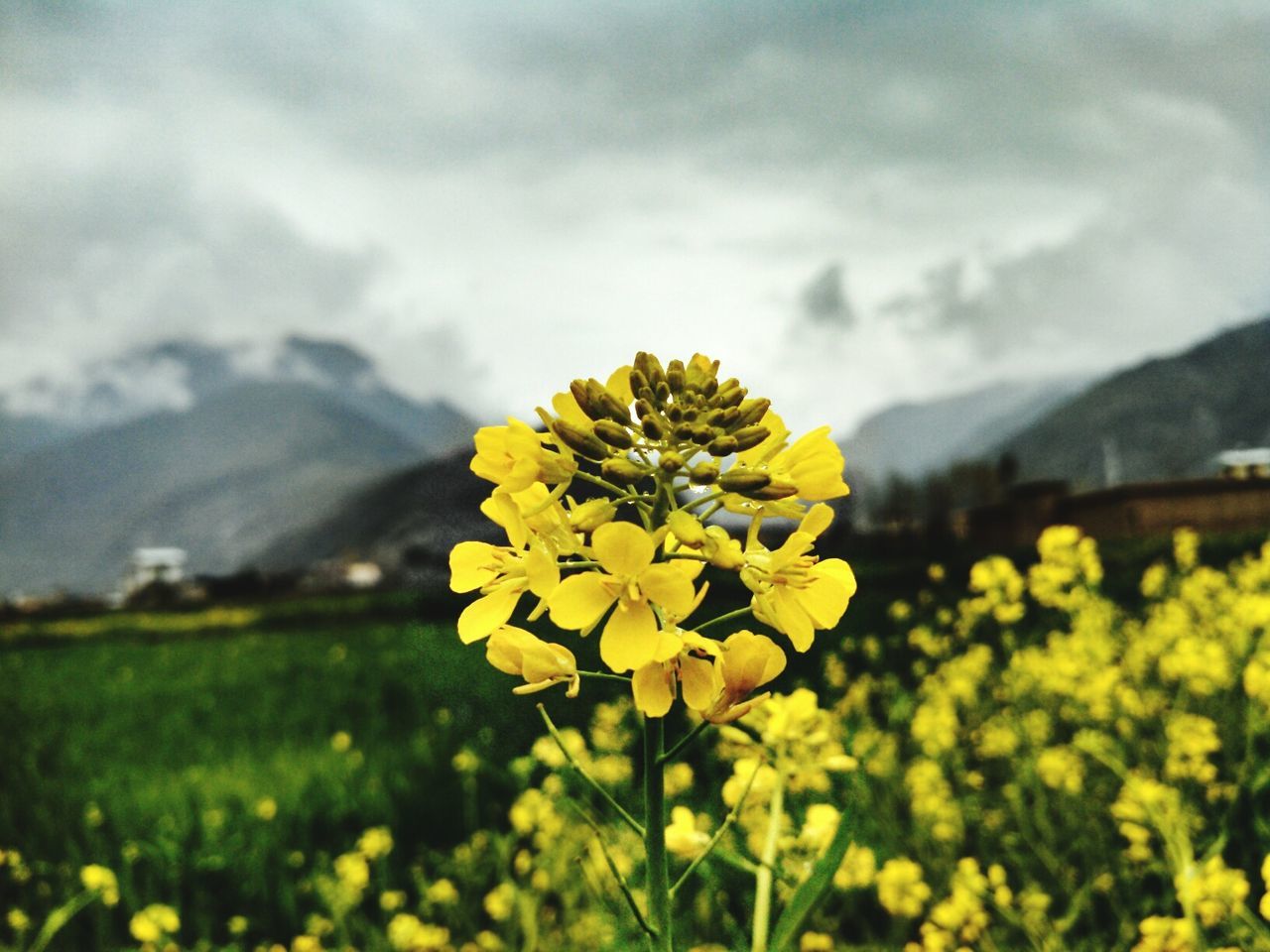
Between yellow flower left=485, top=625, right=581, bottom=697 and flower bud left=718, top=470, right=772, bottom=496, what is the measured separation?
0.77 ft

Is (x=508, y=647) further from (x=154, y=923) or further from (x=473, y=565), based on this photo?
(x=154, y=923)

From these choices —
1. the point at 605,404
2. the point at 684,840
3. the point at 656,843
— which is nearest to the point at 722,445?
the point at 605,404

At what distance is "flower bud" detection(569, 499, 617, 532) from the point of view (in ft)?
2.93

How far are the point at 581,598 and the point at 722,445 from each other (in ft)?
0.67

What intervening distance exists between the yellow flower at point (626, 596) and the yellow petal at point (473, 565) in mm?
134

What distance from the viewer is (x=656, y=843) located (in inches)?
34.7

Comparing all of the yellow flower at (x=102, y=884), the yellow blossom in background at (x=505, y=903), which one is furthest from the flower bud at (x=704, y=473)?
the yellow flower at (x=102, y=884)

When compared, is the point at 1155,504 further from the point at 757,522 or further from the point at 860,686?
the point at 757,522

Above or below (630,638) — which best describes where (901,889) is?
below

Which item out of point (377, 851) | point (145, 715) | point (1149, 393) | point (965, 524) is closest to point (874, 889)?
point (377, 851)

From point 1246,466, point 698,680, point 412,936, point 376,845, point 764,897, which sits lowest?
point 1246,466

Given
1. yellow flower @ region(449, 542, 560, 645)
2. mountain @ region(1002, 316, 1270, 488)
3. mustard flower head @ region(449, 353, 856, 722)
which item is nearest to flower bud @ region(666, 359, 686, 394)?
mustard flower head @ region(449, 353, 856, 722)

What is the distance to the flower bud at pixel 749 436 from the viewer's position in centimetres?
90

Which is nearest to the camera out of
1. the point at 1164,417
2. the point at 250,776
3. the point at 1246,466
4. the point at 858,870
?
the point at 858,870
